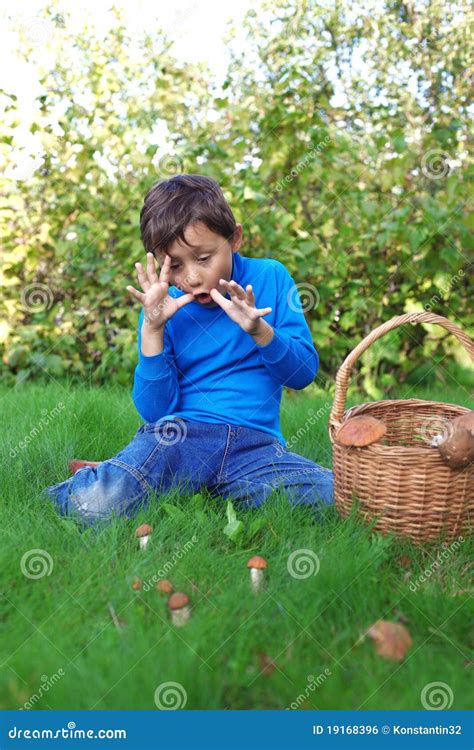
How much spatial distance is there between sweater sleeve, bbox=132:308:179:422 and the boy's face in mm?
289

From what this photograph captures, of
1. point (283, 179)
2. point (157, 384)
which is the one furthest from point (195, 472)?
point (283, 179)

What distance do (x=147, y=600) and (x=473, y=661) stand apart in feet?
2.72

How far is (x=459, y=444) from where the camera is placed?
223 cm

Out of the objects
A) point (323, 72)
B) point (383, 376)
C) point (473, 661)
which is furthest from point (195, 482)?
point (323, 72)

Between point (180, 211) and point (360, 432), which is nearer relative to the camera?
point (360, 432)

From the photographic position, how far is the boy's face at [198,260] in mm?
2572

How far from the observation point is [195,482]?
2.71 meters

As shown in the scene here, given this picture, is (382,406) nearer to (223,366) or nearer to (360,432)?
(360,432)

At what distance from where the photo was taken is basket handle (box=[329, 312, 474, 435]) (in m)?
2.46

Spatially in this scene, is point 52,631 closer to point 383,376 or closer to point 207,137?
point 383,376

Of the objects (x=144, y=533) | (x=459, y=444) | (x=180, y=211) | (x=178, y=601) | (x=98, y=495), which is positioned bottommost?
(x=98, y=495)

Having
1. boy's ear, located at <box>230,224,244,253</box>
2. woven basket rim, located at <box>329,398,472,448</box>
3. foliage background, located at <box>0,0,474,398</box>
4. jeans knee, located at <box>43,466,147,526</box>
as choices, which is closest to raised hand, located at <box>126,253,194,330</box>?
boy's ear, located at <box>230,224,244,253</box>

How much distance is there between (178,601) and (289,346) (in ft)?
3.60

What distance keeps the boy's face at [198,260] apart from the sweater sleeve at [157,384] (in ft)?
0.95
